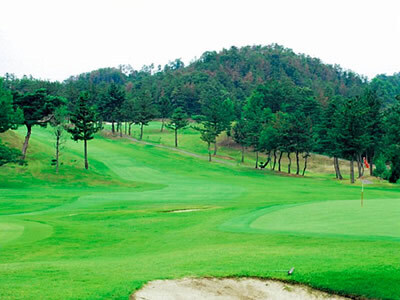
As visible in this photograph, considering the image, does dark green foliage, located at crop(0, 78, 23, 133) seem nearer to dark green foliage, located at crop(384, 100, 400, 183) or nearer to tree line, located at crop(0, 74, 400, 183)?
tree line, located at crop(0, 74, 400, 183)

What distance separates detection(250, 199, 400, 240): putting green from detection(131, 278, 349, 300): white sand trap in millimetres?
6439

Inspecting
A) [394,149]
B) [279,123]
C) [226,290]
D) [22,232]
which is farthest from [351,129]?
[226,290]

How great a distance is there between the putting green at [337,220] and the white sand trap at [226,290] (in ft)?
21.1

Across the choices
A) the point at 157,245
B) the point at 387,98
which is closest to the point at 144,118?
the point at 157,245

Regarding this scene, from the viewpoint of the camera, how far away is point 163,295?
10.6 metres

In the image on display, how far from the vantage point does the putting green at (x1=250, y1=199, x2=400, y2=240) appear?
17.7 metres

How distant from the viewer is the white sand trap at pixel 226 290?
1076 centimetres

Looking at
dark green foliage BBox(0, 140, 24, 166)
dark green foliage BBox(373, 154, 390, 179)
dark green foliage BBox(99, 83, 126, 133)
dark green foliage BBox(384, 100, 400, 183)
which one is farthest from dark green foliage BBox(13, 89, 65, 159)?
dark green foliage BBox(373, 154, 390, 179)

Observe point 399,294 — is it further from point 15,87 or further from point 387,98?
point 387,98

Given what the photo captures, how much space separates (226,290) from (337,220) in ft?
35.3

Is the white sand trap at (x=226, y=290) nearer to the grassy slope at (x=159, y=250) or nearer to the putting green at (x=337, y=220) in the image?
Result: the grassy slope at (x=159, y=250)

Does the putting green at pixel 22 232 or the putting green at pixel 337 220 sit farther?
the putting green at pixel 22 232

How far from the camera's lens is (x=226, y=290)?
11305mm

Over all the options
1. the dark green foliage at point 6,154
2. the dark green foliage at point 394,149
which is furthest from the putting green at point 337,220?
the dark green foliage at point 394,149
